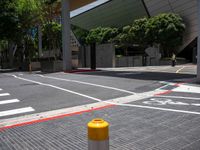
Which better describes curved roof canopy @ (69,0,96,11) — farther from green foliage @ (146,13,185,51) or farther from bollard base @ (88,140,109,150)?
bollard base @ (88,140,109,150)

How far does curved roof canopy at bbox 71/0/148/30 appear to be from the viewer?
53.2 meters

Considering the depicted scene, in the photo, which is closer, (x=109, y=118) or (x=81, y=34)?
(x=109, y=118)

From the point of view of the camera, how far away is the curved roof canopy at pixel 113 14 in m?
53.2

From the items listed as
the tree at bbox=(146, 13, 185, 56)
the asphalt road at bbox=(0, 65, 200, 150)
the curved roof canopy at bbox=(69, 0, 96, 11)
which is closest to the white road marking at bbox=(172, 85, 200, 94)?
the asphalt road at bbox=(0, 65, 200, 150)

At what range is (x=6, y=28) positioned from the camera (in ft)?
115

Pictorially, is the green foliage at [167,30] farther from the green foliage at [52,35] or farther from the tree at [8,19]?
the tree at [8,19]

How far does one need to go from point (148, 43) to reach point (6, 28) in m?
21.9

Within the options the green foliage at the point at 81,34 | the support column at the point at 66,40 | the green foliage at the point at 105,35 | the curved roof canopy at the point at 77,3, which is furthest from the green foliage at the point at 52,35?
the green foliage at the point at 81,34

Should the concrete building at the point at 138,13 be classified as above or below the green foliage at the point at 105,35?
above

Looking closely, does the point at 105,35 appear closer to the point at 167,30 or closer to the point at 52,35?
the point at 167,30

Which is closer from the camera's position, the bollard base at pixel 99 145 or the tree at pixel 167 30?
the bollard base at pixel 99 145

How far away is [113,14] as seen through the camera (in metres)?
58.6

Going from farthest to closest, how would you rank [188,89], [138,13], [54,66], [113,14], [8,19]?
[113,14]
[138,13]
[8,19]
[54,66]
[188,89]

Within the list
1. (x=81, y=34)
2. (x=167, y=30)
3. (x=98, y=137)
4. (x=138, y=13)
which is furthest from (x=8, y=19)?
(x=81, y=34)
